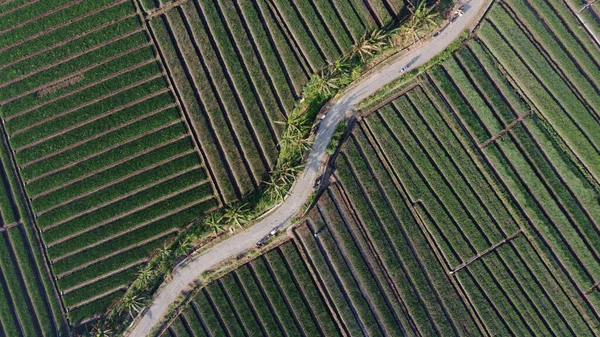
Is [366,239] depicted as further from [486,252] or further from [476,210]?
[486,252]

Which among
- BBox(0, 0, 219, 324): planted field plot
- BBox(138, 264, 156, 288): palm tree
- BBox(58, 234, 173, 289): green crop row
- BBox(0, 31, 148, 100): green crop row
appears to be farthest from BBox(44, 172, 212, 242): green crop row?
BBox(0, 31, 148, 100): green crop row

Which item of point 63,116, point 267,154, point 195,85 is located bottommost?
point 267,154

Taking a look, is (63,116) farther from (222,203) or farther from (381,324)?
(381,324)

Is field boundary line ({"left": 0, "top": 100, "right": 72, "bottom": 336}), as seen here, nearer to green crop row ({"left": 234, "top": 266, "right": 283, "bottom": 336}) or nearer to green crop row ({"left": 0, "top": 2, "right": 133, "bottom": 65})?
green crop row ({"left": 0, "top": 2, "right": 133, "bottom": 65})

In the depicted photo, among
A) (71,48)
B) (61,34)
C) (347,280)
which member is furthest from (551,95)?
(61,34)

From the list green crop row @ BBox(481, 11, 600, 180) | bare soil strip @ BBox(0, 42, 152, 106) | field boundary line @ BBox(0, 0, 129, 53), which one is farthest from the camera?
field boundary line @ BBox(0, 0, 129, 53)

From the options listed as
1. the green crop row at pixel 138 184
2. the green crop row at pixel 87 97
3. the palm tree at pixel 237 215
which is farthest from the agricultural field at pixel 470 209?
the green crop row at pixel 87 97

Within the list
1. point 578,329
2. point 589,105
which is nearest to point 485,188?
point 589,105
